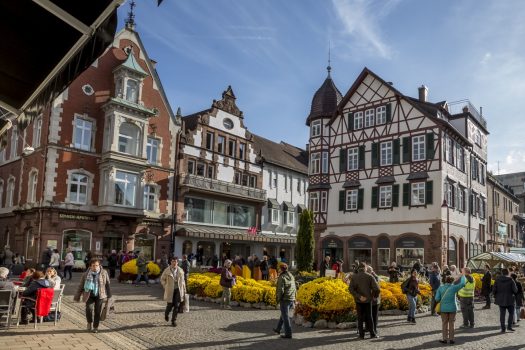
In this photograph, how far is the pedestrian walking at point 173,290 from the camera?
11.8 metres

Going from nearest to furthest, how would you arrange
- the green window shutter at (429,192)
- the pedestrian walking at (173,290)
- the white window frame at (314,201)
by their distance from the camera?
the pedestrian walking at (173,290)
the green window shutter at (429,192)
the white window frame at (314,201)

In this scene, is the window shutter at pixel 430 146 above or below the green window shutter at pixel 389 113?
below

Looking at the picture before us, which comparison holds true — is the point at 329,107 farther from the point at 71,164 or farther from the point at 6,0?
the point at 6,0

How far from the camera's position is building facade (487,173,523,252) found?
44.9 m

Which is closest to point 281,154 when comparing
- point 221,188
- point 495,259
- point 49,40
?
point 221,188

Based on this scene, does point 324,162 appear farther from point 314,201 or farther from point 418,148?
point 418,148

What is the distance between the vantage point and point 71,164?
30.8 meters

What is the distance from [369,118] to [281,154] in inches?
603

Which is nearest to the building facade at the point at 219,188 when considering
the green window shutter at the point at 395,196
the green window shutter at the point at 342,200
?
the green window shutter at the point at 342,200

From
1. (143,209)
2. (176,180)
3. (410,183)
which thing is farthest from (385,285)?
(176,180)

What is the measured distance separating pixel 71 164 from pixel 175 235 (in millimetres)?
9418

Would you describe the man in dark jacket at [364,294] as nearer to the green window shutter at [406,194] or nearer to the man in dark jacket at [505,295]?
the man in dark jacket at [505,295]

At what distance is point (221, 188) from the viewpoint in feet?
130

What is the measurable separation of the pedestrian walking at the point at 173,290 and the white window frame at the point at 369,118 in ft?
86.8
